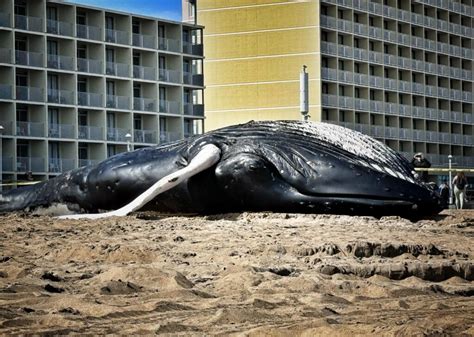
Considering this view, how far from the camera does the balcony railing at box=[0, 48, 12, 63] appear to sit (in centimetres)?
6962

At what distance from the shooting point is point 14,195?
20781mm

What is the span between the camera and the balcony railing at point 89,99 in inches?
2982

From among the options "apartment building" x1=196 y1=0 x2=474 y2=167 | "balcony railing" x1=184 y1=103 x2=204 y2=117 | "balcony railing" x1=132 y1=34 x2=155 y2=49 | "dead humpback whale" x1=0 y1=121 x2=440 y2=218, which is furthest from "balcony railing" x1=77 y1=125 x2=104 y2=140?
"dead humpback whale" x1=0 y1=121 x2=440 y2=218

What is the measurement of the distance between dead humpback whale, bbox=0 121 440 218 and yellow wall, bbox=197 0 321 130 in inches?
2898

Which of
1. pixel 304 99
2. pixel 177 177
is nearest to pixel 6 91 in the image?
pixel 304 99

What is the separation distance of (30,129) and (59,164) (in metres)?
2.88

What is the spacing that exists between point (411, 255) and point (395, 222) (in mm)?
4105

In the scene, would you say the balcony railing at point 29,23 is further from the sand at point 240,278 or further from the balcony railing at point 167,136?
the sand at point 240,278

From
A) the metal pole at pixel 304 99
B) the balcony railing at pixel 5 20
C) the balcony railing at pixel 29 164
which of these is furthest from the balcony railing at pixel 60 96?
the metal pole at pixel 304 99

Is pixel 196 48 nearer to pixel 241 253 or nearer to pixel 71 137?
pixel 71 137

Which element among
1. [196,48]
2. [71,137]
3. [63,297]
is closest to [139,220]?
[63,297]

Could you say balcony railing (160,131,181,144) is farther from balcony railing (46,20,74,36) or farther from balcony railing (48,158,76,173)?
balcony railing (46,20,74,36)

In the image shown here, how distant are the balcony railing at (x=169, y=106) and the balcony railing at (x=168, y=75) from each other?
4.80 feet

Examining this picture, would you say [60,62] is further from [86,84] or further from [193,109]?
[193,109]
